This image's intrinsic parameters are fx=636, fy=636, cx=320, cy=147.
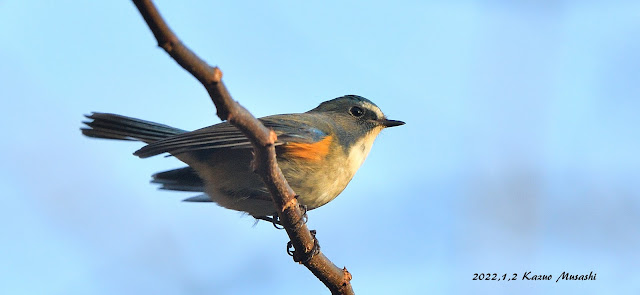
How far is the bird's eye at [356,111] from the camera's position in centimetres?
579

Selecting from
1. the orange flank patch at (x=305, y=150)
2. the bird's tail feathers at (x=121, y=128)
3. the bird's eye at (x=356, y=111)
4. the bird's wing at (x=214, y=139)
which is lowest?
the orange flank patch at (x=305, y=150)

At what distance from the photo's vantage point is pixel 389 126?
5.85 meters

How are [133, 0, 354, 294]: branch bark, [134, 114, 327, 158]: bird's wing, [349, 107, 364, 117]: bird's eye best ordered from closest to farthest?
[133, 0, 354, 294]: branch bark
[134, 114, 327, 158]: bird's wing
[349, 107, 364, 117]: bird's eye

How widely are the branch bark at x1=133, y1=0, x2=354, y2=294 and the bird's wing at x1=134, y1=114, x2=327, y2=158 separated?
2.33ft

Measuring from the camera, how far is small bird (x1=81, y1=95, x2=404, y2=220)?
4.24 m

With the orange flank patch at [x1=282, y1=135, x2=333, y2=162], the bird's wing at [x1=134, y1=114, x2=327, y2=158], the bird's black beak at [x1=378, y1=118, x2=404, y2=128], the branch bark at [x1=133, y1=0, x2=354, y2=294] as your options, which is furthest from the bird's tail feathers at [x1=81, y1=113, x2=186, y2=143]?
the bird's black beak at [x1=378, y1=118, x2=404, y2=128]

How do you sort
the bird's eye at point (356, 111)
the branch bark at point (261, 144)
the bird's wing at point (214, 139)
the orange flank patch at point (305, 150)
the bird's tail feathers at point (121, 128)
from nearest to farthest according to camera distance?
the branch bark at point (261, 144) < the bird's wing at point (214, 139) < the orange flank patch at point (305, 150) < the bird's tail feathers at point (121, 128) < the bird's eye at point (356, 111)

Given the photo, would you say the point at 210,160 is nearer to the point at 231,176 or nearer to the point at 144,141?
the point at 231,176

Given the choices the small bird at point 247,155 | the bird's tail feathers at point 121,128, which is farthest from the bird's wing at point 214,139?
the bird's tail feathers at point 121,128

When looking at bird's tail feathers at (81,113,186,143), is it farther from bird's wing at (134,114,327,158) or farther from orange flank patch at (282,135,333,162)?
orange flank patch at (282,135,333,162)

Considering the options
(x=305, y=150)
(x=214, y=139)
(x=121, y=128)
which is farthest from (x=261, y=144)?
(x=121, y=128)

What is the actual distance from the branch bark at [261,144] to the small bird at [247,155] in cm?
63

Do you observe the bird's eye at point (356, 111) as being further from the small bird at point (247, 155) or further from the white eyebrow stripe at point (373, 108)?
the small bird at point (247, 155)

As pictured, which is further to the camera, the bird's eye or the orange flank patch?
the bird's eye
